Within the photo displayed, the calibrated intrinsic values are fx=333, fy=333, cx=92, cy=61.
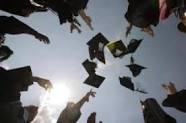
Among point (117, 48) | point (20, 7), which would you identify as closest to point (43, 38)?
point (20, 7)

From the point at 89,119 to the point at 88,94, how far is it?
1.82ft

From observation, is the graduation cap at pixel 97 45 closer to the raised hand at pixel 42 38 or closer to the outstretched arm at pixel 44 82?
the outstretched arm at pixel 44 82

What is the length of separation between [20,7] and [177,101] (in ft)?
12.6

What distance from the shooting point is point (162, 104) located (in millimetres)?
7379

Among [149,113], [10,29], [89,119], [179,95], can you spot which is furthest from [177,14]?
[10,29]

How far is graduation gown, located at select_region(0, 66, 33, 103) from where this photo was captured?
20.6 feet

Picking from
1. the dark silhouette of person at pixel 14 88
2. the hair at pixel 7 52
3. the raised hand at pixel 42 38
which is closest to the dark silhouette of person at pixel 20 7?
the raised hand at pixel 42 38

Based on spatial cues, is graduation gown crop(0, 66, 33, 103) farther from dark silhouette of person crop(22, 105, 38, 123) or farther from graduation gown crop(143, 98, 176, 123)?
graduation gown crop(143, 98, 176, 123)

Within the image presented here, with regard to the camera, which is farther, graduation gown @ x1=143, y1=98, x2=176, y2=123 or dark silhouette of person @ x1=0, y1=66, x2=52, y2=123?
graduation gown @ x1=143, y1=98, x2=176, y2=123

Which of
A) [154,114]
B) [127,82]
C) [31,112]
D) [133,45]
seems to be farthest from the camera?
[127,82]

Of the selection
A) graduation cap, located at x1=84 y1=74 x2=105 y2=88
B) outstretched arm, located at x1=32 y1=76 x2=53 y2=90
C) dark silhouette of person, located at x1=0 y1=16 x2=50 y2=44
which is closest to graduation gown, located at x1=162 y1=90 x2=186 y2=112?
graduation cap, located at x1=84 y1=74 x2=105 y2=88

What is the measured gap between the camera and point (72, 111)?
7480 millimetres

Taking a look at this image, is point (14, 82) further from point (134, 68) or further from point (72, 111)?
point (134, 68)

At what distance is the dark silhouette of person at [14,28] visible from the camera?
6285 mm
